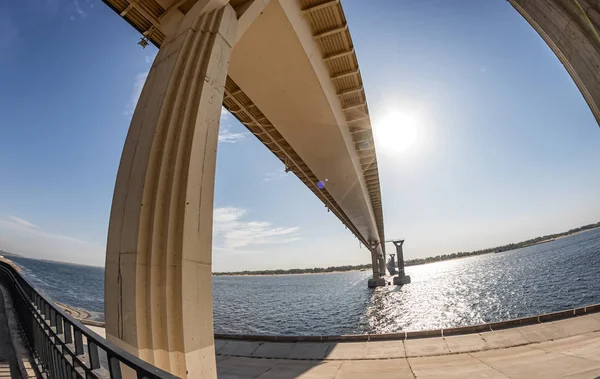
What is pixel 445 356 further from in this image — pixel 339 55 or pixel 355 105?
pixel 339 55

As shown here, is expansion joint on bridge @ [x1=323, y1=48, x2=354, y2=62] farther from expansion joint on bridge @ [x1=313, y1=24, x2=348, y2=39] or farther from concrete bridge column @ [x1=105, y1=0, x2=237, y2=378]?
concrete bridge column @ [x1=105, y1=0, x2=237, y2=378]

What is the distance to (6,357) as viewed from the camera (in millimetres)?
4434

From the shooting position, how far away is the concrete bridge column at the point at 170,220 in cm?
295

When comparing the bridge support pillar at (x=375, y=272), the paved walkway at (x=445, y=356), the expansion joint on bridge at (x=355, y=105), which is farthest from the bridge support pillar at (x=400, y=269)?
the expansion joint on bridge at (x=355, y=105)

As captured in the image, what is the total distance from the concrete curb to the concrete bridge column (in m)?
2.00

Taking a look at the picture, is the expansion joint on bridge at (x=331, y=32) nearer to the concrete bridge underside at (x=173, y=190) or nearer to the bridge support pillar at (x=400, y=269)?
the concrete bridge underside at (x=173, y=190)

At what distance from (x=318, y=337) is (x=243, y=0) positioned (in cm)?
1099

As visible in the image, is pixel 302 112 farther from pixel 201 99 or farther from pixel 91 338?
pixel 91 338

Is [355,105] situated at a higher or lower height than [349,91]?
lower

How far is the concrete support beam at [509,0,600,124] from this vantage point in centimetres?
287

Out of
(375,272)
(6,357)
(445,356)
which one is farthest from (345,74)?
(375,272)

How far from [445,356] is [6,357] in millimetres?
9848

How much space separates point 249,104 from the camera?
29.8 ft

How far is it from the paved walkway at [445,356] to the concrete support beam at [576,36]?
6.18 metres
